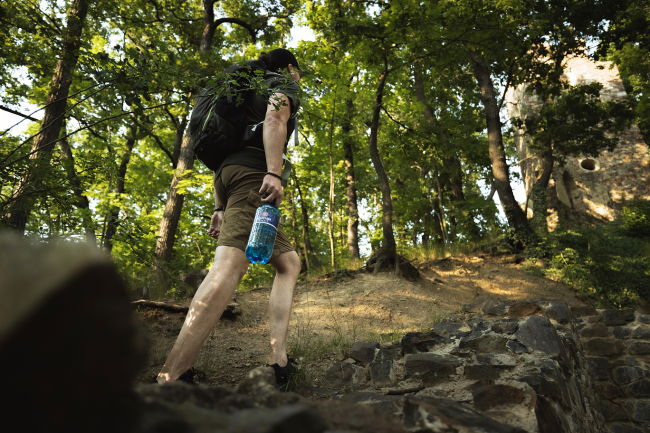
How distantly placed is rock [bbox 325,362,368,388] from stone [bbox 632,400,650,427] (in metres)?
3.62

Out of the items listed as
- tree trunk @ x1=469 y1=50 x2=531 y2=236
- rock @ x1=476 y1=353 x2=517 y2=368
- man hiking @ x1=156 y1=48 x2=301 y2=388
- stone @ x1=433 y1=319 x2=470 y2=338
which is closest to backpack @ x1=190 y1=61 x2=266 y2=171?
man hiking @ x1=156 y1=48 x2=301 y2=388

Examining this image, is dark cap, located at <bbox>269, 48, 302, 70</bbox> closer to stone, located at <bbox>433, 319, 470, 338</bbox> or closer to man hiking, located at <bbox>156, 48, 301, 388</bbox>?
man hiking, located at <bbox>156, 48, 301, 388</bbox>

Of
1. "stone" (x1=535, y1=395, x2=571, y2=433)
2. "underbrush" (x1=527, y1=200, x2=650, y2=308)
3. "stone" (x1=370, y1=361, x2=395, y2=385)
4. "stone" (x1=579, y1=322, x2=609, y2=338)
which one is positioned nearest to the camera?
"stone" (x1=535, y1=395, x2=571, y2=433)

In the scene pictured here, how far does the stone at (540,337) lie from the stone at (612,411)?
8.54 ft

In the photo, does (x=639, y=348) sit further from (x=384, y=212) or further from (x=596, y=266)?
→ (x=384, y=212)

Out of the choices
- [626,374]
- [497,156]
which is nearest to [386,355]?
[626,374]

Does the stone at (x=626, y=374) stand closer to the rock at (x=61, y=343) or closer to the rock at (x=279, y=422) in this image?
the rock at (x=279, y=422)

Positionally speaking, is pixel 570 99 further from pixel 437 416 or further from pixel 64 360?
pixel 64 360

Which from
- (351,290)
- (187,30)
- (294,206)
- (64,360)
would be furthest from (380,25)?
(64,360)

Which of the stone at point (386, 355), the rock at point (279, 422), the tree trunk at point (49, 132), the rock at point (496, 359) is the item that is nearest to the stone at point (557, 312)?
the rock at point (496, 359)

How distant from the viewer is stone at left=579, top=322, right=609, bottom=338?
468cm

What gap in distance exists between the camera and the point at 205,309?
1.74 meters

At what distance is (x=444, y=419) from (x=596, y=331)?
15.4 ft

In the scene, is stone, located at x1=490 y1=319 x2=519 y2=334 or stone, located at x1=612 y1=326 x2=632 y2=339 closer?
stone, located at x1=490 y1=319 x2=519 y2=334
